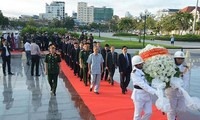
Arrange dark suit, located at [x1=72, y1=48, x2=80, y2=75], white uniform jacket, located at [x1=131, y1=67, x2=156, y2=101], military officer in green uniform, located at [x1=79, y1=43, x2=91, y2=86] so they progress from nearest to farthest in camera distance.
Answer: white uniform jacket, located at [x1=131, y1=67, x2=156, y2=101], military officer in green uniform, located at [x1=79, y1=43, x2=91, y2=86], dark suit, located at [x1=72, y1=48, x2=80, y2=75]

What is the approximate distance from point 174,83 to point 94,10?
192406 mm

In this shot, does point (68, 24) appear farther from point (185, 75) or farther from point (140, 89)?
point (140, 89)

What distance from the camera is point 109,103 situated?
8742mm

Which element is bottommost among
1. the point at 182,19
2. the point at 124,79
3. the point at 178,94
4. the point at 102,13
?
the point at 124,79

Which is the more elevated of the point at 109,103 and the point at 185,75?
the point at 185,75

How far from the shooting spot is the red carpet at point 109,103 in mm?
7475

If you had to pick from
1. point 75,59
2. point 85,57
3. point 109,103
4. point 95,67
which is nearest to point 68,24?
point 75,59

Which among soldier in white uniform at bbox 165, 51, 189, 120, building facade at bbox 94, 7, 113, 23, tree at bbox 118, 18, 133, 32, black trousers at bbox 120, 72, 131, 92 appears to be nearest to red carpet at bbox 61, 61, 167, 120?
black trousers at bbox 120, 72, 131, 92

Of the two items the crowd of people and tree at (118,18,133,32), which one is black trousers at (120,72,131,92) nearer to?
the crowd of people

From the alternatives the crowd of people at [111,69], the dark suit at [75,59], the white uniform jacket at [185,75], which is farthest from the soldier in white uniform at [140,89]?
the dark suit at [75,59]

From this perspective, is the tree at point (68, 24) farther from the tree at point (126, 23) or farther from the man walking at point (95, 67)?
the man walking at point (95, 67)

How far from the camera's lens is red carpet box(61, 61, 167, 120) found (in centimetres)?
747

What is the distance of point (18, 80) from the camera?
12.6 meters

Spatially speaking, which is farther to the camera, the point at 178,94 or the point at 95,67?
the point at 95,67
